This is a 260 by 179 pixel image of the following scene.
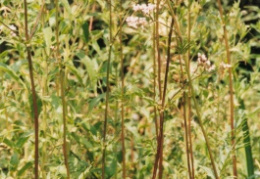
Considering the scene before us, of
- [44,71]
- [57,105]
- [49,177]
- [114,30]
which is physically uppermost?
[114,30]

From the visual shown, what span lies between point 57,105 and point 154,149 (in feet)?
1.47

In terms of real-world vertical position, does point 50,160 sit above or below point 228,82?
below

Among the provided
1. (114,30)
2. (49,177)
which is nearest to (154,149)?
(49,177)

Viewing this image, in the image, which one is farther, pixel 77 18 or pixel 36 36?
pixel 77 18

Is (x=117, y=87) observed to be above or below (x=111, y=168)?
above

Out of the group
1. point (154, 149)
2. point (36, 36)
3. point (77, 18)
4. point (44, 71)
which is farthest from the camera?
point (77, 18)

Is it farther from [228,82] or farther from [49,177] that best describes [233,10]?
[49,177]

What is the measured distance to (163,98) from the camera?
163 cm

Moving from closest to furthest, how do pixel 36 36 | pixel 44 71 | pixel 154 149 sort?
pixel 36 36
pixel 154 149
pixel 44 71

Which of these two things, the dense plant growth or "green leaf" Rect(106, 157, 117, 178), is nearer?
the dense plant growth

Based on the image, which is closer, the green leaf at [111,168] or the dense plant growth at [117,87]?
the dense plant growth at [117,87]

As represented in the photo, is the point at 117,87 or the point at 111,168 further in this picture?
the point at 111,168

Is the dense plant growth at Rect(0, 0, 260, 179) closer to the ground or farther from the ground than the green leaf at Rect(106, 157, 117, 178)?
farther from the ground

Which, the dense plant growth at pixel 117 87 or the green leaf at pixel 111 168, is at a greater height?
the dense plant growth at pixel 117 87
